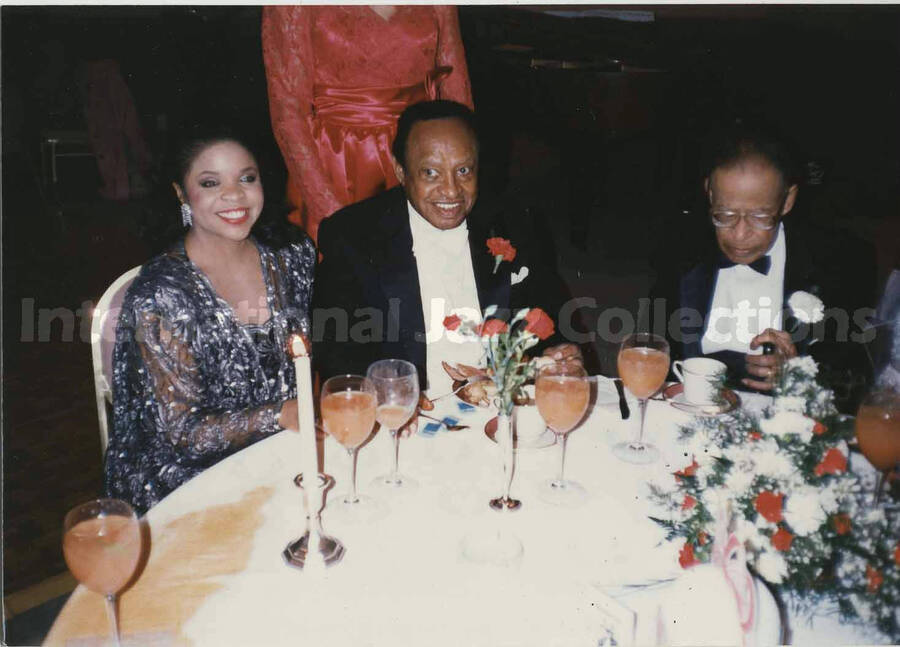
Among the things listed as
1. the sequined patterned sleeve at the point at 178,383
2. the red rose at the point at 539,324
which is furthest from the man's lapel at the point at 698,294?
the sequined patterned sleeve at the point at 178,383

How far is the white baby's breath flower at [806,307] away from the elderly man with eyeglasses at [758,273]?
0.09ft

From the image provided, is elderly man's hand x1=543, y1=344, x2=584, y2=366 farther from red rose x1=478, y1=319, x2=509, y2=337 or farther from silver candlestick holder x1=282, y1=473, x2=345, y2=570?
silver candlestick holder x1=282, y1=473, x2=345, y2=570

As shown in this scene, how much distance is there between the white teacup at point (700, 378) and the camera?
1602 mm

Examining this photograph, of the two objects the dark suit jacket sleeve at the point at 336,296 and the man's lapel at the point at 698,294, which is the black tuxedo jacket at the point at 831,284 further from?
the dark suit jacket sleeve at the point at 336,296

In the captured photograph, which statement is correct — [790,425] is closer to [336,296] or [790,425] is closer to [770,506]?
[770,506]

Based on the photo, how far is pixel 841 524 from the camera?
1.00 metres

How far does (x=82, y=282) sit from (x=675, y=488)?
17.1ft

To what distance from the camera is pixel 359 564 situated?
1.14m

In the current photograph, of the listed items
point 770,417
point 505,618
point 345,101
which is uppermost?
point 345,101

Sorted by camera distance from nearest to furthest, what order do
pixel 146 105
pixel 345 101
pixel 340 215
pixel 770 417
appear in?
1. pixel 770 417
2. pixel 340 215
3. pixel 345 101
4. pixel 146 105

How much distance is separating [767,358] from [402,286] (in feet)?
3.55

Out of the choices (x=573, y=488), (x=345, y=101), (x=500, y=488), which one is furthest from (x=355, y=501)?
(x=345, y=101)

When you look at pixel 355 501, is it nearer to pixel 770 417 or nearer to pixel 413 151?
pixel 770 417

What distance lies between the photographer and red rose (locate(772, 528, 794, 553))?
0.99 metres
